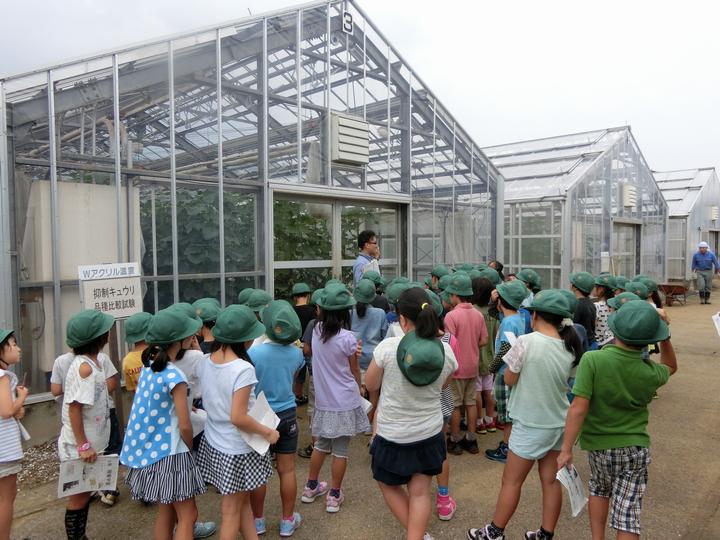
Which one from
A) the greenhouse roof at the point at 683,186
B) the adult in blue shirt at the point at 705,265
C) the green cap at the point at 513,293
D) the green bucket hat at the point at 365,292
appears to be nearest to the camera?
the green cap at the point at 513,293

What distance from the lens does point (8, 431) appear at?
261cm

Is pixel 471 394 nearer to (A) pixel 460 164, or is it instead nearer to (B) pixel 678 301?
(A) pixel 460 164

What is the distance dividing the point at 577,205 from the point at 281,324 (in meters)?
10.7

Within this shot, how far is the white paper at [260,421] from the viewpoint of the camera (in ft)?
8.20

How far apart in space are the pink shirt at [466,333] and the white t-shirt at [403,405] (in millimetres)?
1558

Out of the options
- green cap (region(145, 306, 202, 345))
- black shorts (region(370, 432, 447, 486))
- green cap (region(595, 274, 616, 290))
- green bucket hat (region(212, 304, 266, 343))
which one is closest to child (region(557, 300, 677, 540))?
black shorts (region(370, 432, 447, 486))

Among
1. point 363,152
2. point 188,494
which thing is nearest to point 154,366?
point 188,494

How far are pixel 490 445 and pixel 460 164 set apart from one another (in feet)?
17.7

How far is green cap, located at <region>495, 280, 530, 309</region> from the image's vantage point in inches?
144

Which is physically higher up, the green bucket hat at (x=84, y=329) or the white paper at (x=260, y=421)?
the green bucket hat at (x=84, y=329)

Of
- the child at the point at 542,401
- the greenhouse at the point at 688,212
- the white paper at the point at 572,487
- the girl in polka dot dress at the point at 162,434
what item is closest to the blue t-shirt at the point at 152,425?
the girl in polka dot dress at the point at 162,434

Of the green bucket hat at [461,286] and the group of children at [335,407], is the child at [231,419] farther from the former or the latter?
the green bucket hat at [461,286]

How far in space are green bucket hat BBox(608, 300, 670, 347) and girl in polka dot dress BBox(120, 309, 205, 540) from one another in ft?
7.32

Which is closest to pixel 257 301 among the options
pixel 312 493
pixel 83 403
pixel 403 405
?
pixel 312 493
